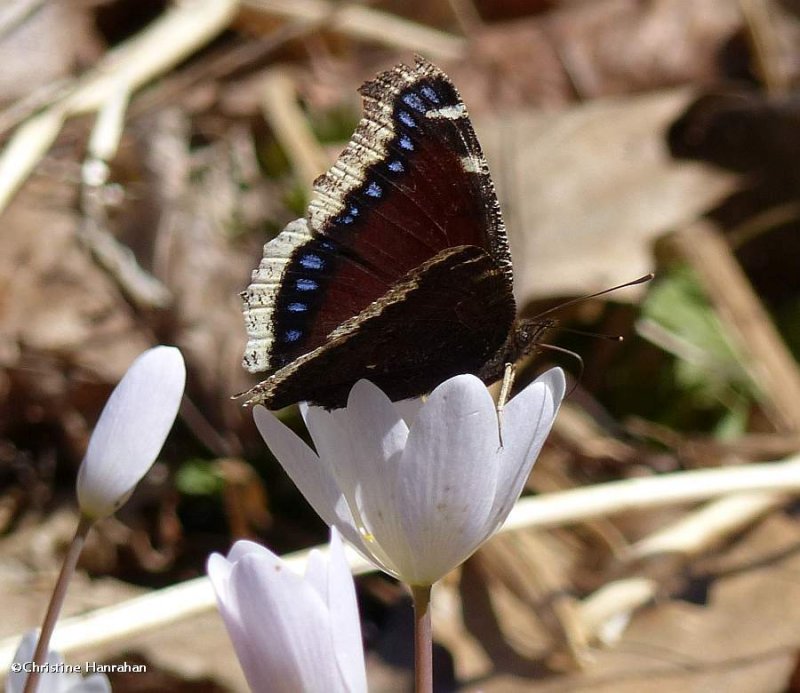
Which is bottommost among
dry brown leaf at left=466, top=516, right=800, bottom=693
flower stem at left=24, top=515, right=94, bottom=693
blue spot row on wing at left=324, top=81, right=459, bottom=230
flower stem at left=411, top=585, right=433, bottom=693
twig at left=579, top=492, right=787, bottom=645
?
dry brown leaf at left=466, top=516, right=800, bottom=693

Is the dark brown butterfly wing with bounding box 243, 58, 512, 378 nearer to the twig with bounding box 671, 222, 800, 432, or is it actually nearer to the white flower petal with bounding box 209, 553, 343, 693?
the white flower petal with bounding box 209, 553, 343, 693

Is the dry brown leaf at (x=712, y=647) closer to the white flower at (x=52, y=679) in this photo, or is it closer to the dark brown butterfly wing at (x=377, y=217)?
the dark brown butterfly wing at (x=377, y=217)

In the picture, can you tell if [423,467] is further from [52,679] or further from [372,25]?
[372,25]

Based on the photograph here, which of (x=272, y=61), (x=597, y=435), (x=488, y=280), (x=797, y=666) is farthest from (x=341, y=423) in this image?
(x=272, y=61)

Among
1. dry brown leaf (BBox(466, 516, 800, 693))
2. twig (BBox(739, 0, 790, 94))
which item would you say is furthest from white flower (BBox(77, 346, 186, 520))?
twig (BBox(739, 0, 790, 94))

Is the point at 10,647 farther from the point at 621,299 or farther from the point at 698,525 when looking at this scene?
the point at 621,299

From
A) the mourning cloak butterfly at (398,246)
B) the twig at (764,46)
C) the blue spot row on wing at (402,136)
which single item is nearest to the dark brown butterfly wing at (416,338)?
the mourning cloak butterfly at (398,246)

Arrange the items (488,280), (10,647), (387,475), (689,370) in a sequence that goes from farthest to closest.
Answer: (689,370) → (10,647) → (488,280) → (387,475)
